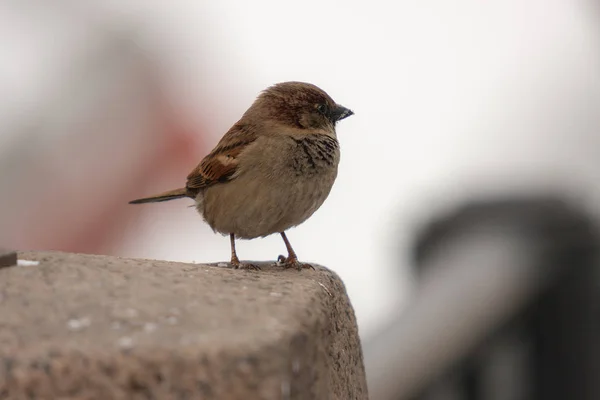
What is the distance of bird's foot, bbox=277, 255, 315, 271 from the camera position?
2.70m

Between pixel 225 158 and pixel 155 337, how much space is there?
201cm

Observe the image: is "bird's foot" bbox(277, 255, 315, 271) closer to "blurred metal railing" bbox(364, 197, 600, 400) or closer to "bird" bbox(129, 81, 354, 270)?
"bird" bbox(129, 81, 354, 270)

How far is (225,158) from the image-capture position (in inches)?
132

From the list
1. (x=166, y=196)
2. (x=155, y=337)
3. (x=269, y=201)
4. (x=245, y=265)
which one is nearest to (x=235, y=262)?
(x=245, y=265)

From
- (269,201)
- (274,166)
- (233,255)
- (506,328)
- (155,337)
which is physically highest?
(155,337)

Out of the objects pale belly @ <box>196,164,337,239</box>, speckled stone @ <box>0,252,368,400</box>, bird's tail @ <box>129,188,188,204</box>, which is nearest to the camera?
speckled stone @ <box>0,252,368,400</box>

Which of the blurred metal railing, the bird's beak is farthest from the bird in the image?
the blurred metal railing

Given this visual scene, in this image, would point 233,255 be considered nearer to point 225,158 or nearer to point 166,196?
point 225,158

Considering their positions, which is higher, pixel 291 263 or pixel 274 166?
pixel 274 166

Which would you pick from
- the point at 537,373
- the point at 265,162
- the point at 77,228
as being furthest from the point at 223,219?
the point at 77,228

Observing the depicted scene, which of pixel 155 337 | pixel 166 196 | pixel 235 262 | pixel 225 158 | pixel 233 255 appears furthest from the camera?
pixel 166 196

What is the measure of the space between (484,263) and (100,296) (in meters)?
2.35

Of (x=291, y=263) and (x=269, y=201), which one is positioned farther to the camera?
(x=269, y=201)

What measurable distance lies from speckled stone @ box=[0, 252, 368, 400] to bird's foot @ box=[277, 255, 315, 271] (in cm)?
91
